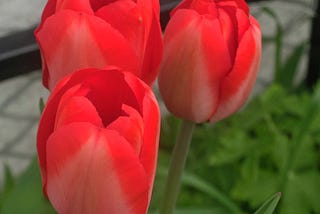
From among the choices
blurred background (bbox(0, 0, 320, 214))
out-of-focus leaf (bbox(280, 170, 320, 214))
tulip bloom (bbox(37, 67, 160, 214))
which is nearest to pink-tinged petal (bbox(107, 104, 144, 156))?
tulip bloom (bbox(37, 67, 160, 214))

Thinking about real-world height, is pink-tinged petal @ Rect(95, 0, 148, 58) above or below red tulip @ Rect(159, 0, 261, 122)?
above

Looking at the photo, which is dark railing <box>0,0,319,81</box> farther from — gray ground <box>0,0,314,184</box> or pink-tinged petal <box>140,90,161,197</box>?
gray ground <box>0,0,314,184</box>

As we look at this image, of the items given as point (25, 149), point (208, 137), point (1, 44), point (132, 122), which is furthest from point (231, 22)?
point (25, 149)

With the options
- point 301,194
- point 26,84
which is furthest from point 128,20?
point 26,84

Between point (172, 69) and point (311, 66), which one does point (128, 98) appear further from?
point (311, 66)

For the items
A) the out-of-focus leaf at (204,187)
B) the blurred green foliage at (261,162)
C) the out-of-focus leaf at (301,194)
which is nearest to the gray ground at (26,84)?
the blurred green foliage at (261,162)

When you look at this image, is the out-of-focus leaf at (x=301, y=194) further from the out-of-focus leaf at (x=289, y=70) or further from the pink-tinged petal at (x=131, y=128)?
the pink-tinged petal at (x=131, y=128)

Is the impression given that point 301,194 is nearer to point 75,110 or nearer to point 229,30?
point 229,30
